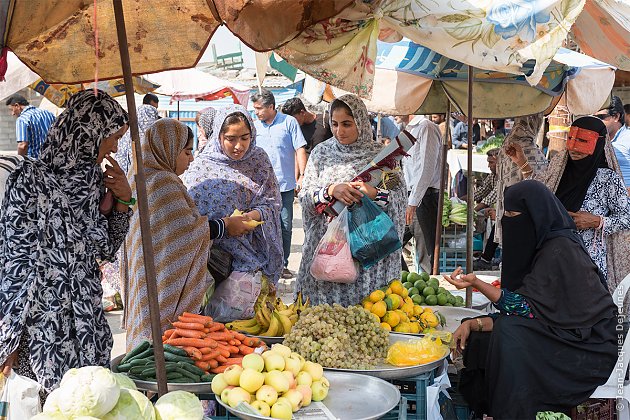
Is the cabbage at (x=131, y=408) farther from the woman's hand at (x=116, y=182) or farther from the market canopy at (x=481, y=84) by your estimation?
the market canopy at (x=481, y=84)

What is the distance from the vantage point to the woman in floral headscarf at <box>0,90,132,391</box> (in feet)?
9.61

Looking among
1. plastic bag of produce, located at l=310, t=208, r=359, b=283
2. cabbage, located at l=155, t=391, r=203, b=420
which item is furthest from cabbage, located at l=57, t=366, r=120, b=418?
plastic bag of produce, located at l=310, t=208, r=359, b=283

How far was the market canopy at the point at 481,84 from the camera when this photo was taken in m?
5.82

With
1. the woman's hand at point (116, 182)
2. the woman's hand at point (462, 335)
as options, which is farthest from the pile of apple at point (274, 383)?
the woman's hand at point (462, 335)

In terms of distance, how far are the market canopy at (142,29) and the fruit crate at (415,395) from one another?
160 cm

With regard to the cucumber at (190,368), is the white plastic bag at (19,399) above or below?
below

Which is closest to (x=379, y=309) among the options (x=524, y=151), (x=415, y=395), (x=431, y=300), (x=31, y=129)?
(x=415, y=395)

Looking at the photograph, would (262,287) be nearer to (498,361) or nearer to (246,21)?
(498,361)

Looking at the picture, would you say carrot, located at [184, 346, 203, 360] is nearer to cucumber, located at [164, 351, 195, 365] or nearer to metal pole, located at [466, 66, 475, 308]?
cucumber, located at [164, 351, 195, 365]

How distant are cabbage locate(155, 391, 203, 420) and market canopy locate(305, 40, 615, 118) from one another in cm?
384

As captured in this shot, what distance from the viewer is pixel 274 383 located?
2.81 meters

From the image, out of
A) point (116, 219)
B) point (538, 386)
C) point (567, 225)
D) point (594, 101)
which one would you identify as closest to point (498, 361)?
point (538, 386)

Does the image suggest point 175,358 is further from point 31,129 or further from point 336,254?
point 31,129

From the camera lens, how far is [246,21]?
3.04 metres
